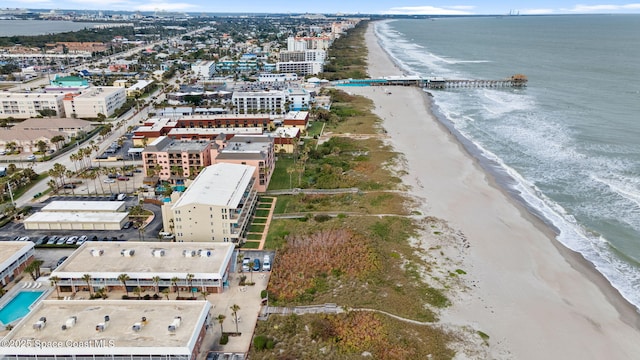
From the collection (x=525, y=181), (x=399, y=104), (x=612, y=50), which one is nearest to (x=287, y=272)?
(x=525, y=181)

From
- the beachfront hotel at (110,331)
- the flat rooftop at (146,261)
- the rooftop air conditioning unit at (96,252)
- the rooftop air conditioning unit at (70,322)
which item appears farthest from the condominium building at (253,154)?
the rooftop air conditioning unit at (70,322)

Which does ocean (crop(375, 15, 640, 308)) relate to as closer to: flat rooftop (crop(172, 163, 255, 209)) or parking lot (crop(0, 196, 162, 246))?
flat rooftop (crop(172, 163, 255, 209))

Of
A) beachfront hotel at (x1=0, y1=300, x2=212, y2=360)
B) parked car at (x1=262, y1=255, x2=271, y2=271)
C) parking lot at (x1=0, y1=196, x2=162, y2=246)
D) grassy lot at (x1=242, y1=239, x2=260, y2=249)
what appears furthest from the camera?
parking lot at (x1=0, y1=196, x2=162, y2=246)

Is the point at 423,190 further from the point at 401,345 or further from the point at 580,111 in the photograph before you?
the point at 580,111

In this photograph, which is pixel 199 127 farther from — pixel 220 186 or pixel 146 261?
pixel 146 261

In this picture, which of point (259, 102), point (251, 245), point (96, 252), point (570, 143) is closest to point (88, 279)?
point (96, 252)

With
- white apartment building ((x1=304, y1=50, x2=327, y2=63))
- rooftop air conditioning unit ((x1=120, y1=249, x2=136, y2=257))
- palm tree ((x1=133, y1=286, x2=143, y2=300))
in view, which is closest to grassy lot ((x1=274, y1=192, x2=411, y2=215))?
rooftop air conditioning unit ((x1=120, y1=249, x2=136, y2=257))
